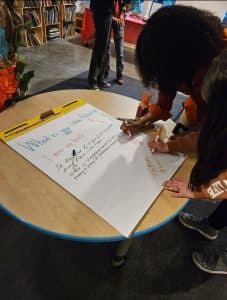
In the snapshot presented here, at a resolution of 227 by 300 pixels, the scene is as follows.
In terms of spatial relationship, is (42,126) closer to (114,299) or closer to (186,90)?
(186,90)

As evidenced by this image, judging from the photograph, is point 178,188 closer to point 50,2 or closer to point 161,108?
point 161,108

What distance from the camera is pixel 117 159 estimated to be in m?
0.92

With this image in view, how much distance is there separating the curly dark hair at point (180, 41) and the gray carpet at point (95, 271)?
88 cm

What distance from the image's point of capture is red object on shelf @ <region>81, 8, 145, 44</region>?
3313mm

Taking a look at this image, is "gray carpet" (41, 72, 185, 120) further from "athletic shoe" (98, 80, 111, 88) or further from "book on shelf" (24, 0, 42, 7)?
"book on shelf" (24, 0, 42, 7)

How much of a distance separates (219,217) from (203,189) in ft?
1.84

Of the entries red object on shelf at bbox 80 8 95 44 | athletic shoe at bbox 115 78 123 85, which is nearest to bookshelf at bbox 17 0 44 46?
red object on shelf at bbox 80 8 95 44

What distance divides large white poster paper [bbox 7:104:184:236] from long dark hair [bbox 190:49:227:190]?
0.19 m

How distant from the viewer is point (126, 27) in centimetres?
343

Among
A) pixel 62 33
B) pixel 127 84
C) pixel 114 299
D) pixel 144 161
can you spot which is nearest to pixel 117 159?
pixel 144 161

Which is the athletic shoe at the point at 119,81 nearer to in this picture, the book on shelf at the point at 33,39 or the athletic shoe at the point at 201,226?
the book on shelf at the point at 33,39

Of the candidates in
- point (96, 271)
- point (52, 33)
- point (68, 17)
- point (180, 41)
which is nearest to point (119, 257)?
point (96, 271)

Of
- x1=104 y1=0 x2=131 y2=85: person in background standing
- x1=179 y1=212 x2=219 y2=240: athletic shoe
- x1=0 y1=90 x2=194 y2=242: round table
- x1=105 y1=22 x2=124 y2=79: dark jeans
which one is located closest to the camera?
x1=0 y1=90 x2=194 y2=242: round table

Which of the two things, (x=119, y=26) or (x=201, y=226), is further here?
(x=119, y=26)
